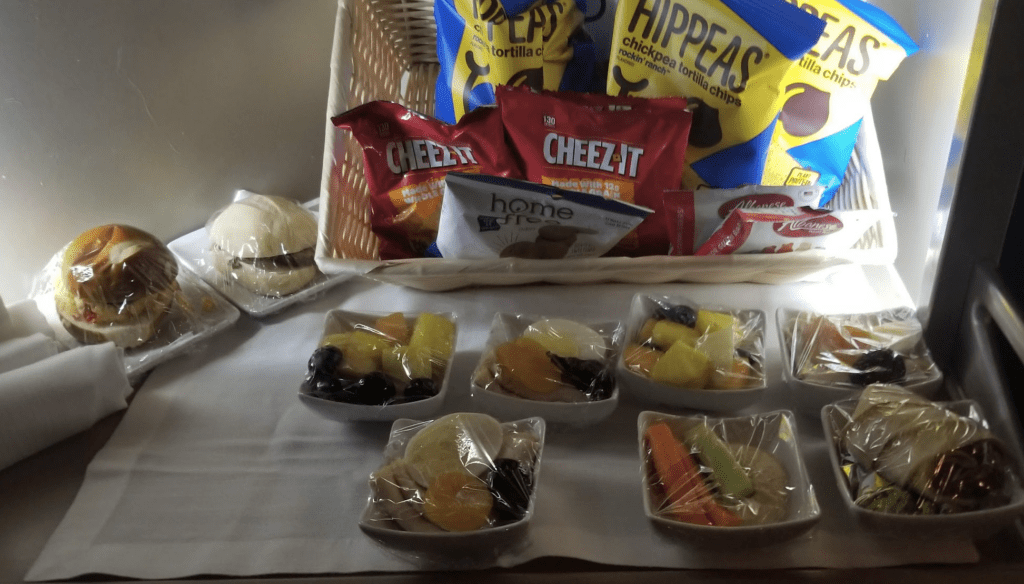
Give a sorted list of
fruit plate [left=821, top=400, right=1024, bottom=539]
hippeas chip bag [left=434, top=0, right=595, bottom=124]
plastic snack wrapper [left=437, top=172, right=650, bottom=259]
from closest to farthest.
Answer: fruit plate [left=821, top=400, right=1024, bottom=539] → plastic snack wrapper [left=437, top=172, right=650, bottom=259] → hippeas chip bag [left=434, top=0, right=595, bottom=124]

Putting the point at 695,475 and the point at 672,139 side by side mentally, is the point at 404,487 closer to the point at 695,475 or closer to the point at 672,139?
the point at 695,475

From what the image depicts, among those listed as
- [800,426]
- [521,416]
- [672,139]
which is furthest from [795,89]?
[521,416]

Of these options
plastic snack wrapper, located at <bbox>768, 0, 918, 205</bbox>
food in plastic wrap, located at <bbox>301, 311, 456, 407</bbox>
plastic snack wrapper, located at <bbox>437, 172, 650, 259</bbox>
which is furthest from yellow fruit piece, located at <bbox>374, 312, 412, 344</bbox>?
plastic snack wrapper, located at <bbox>768, 0, 918, 205</bbox>

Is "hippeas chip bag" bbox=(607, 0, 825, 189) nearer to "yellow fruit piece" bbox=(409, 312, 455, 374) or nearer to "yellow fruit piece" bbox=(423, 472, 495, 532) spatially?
"yellow fruit piece" bbox=(409, 312, 455, 374)

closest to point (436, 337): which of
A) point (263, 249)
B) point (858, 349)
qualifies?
point (263, 249)

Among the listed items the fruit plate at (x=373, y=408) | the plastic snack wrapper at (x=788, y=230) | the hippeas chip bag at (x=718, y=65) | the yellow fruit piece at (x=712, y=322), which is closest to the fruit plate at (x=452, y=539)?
the fruit plate at (x=373, y=408)

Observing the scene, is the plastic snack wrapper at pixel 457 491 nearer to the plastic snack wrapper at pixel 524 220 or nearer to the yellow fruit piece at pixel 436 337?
the yellow fruit piece at pixel 436 337
